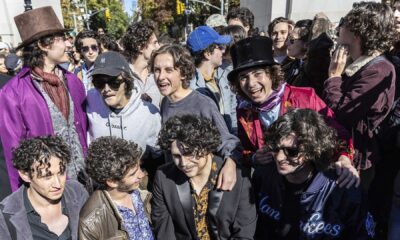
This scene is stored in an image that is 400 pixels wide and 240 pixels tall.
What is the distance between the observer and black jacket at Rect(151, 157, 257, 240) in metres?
2.22

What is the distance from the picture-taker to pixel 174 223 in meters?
2.34

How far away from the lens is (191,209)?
2232mm

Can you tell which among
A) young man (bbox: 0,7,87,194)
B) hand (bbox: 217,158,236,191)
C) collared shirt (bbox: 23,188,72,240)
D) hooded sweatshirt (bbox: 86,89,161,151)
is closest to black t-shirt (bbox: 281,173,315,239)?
hand (bbox: 217,158,236,191)

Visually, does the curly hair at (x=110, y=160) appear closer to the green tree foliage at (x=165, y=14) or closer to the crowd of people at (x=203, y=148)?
the crowd of people at (x=203, y=148)

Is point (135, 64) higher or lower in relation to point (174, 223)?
higher

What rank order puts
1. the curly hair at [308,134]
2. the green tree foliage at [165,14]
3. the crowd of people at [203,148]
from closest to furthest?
the curly hair at [308,134] → the crowd of people at [203,148] → the green tree foliage at [165,14]

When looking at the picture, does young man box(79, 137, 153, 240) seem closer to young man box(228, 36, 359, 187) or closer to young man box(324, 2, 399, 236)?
young man box(228, 36, 359, 187)

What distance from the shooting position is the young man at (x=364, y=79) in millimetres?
2369

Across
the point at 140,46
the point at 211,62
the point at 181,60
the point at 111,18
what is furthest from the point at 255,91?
the point at 111,18

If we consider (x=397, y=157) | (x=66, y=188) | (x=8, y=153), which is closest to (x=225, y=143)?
(x=66, y=188)

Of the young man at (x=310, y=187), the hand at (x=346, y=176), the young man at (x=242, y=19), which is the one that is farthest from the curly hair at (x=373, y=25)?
the young man at (x=242, y=19)

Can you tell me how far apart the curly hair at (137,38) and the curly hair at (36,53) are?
1183 millimetres

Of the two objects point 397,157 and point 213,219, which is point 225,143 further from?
point 397,157

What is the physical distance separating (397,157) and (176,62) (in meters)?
1.91
